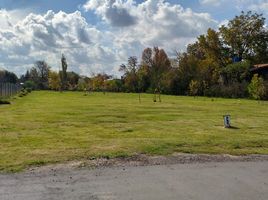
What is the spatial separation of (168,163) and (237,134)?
595cm

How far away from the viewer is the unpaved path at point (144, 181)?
6.71 meters

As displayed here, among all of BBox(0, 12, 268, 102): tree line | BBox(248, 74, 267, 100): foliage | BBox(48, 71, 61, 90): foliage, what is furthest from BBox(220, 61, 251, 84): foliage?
BBox(48, 71, 61, 90): foliage

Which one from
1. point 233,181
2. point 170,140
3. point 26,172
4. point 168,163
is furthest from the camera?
point 170,140

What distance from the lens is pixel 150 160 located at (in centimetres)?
966

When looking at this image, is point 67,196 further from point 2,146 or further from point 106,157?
point 2,146

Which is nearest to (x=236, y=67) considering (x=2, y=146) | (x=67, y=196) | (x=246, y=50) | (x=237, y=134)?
(x=246, y=50)

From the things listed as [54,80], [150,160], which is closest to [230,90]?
[54,80]

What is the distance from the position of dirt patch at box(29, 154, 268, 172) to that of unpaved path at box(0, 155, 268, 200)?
0.02 meters

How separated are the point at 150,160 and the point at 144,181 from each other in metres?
2.05

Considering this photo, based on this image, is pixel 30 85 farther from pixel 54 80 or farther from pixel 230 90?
pixel 230 90

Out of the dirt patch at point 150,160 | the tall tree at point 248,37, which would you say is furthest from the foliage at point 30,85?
the dirt patch at point 150,160

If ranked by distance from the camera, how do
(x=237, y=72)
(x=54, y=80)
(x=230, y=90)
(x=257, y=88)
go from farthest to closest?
(x=54, y=80) < (x=237, y=72) < (x=230, y=90) < (x=257, y=88)

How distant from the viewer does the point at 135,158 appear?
989 centimetres

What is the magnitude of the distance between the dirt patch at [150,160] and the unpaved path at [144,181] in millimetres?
21
